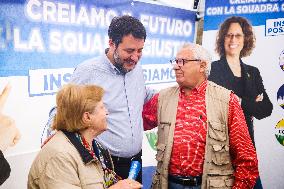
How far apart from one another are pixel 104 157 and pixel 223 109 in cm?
90

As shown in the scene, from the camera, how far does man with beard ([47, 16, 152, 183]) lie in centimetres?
261

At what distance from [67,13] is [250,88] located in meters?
2.26

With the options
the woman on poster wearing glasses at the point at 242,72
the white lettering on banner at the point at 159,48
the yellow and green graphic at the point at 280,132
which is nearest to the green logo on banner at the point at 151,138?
the white lettering on banner at the point at 159,48

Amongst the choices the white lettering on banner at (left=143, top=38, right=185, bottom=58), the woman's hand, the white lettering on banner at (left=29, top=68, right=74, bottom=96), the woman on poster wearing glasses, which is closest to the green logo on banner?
the white lettering on banner at (left=143, top=38, right=185, bottom=58)

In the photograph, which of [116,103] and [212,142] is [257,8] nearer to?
[212,142]

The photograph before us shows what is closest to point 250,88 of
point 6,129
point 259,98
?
point 259,98

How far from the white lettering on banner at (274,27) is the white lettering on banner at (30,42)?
8.34 feet

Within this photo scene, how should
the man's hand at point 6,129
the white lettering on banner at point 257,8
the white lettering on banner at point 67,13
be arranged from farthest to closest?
the white lettering on banner at point 257,8 → the white lettering on banner at point 67,13 → the man's hand at point 6,129

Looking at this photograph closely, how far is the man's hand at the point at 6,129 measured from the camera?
2404mm

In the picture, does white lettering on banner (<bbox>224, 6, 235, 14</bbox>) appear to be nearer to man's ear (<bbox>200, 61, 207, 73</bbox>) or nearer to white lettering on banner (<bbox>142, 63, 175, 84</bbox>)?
white lettering on banner (<bbox>142, 63, 175, 84</bbox>)

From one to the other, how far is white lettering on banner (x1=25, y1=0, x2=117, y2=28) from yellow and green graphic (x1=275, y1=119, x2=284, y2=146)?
Result: 2259 millimetres

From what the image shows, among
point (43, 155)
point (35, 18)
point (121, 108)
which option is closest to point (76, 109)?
point (43, 155)

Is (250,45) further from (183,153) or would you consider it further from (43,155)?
(43,155)

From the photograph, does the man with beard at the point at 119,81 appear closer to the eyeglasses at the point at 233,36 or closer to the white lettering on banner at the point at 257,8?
the eyeglasses at the point at 233,36
